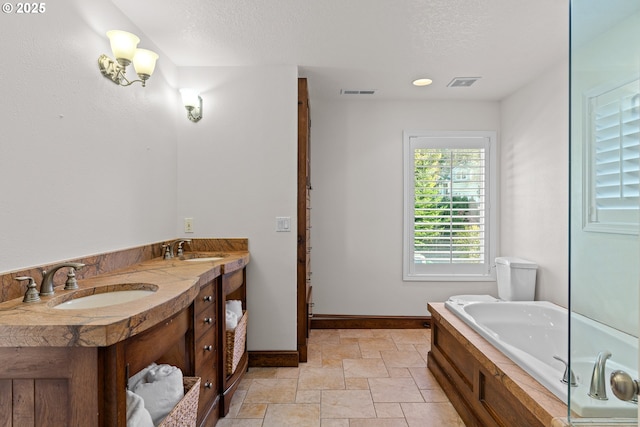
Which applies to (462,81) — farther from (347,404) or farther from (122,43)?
(347,404)

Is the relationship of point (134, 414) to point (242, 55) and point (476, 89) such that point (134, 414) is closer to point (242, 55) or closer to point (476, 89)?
point (242, 55)

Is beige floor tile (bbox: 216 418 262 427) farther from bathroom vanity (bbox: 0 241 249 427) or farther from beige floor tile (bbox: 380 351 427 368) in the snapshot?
beige floor tile (bbox: 380 351 427 368)

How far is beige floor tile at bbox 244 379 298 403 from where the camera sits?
2.33m

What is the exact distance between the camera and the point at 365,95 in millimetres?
3572

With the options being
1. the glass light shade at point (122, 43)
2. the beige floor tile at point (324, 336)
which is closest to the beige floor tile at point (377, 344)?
the beige floor tile at point (324, 336)

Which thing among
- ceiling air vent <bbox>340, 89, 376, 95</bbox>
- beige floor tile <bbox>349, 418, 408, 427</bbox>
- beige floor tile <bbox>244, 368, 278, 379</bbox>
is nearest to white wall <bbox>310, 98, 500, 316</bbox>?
ceiling air vent <bbox>340, 89, 376, 95</bbox>

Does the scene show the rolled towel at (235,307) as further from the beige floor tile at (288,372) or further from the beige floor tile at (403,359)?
the beige floor tile at (403,359)

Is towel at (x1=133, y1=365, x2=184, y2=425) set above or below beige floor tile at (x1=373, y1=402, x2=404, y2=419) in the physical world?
above

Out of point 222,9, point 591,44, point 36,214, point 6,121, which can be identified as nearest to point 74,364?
point 36,214

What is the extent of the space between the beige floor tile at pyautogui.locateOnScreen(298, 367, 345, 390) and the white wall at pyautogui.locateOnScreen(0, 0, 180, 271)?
4.95 feet

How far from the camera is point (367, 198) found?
377cm

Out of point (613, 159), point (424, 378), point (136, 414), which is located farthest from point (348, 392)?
point (613, 159)

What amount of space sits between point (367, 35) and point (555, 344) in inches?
99.1

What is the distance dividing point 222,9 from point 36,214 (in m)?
1.48
